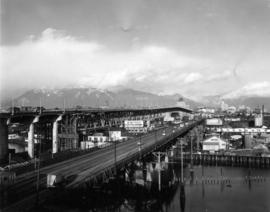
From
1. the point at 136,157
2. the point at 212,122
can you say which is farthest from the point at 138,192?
the point at 212,122

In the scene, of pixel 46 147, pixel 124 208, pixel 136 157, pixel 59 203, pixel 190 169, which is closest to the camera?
pixel 59 203

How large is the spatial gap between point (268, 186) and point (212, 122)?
396ft

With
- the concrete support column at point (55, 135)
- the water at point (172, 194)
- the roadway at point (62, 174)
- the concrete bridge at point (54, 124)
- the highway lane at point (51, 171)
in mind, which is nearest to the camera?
the roadway at point (62, 174)

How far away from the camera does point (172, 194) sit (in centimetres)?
4841

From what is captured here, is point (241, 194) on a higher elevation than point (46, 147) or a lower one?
lower

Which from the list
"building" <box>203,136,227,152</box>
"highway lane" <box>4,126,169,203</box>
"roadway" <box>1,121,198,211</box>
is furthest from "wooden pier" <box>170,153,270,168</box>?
"roadway" <box>1,121,198,211</box>

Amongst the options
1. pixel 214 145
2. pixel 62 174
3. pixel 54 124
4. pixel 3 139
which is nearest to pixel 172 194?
pixel 62 174

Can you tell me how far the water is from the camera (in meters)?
40.3

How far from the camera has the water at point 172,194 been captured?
132 ft

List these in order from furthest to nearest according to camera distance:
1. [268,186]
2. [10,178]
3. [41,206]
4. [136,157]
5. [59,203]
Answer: [268,186] < [136,157] < [10,178] < [59,203] < [41,206]

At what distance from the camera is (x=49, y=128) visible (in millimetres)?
82812

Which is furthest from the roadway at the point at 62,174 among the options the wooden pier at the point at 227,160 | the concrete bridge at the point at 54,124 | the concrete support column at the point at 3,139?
the wooden pier at the point at 227,160

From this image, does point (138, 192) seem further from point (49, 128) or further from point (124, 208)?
point (49, 128)

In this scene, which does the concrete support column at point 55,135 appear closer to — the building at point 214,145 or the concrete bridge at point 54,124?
the concrete bridge at point 54,124
